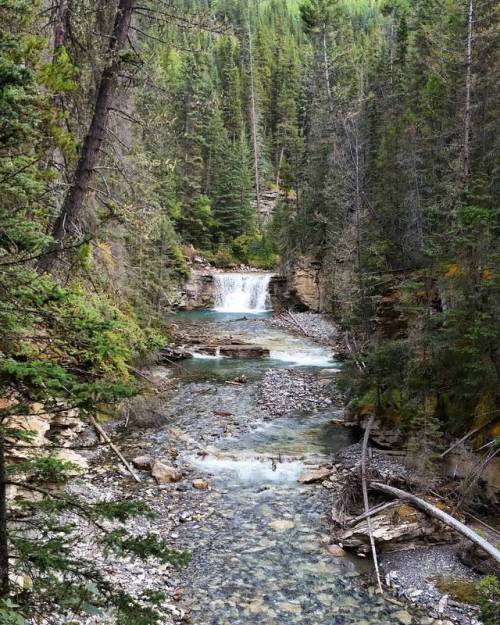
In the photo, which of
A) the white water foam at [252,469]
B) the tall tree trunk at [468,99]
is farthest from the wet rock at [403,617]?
the tall tree trunk at [468,99]

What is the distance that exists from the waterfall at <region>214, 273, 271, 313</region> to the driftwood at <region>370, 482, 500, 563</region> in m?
26.8

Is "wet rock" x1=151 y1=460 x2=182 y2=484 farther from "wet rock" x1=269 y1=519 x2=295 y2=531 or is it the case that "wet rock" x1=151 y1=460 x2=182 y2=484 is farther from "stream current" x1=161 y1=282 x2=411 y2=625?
"wet rock" x1=269 y1=519 x2=295 y2=531

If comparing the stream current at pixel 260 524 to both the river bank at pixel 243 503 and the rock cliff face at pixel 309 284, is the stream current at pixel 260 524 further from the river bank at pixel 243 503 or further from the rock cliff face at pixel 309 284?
the rock cliff face at pixel 309 284

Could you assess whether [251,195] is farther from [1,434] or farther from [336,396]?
[1,434]

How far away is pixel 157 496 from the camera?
361 inches

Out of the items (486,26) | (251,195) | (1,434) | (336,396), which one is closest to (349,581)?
(1,434)

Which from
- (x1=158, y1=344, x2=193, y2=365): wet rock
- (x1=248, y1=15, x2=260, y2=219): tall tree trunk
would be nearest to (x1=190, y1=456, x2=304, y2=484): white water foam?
(x1=158, y1=344, x2=193, y2=365): wet rock

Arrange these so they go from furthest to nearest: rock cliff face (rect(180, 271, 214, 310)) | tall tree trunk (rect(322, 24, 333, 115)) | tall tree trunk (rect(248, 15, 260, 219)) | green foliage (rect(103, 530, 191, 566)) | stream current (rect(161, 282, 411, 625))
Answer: tall tree trunk (rect(248, 15, 260, 219)), rock cliff face (rect(180, 271, 214, 310)), tall tree trunk (rect(322, 24, 333, 115)), stream current (rect(161, 282, 411, 625)), green foliage (rect(103, 530, 191, 566))

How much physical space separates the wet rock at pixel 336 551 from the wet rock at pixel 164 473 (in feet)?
11.4

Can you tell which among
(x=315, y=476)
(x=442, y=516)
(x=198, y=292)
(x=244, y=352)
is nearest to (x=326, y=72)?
(x=198, y=292)

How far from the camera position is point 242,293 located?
118 feet

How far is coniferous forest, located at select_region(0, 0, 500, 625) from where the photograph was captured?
324 cm

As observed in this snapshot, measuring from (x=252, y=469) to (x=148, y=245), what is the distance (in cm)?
1287

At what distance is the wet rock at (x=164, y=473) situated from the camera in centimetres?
981
